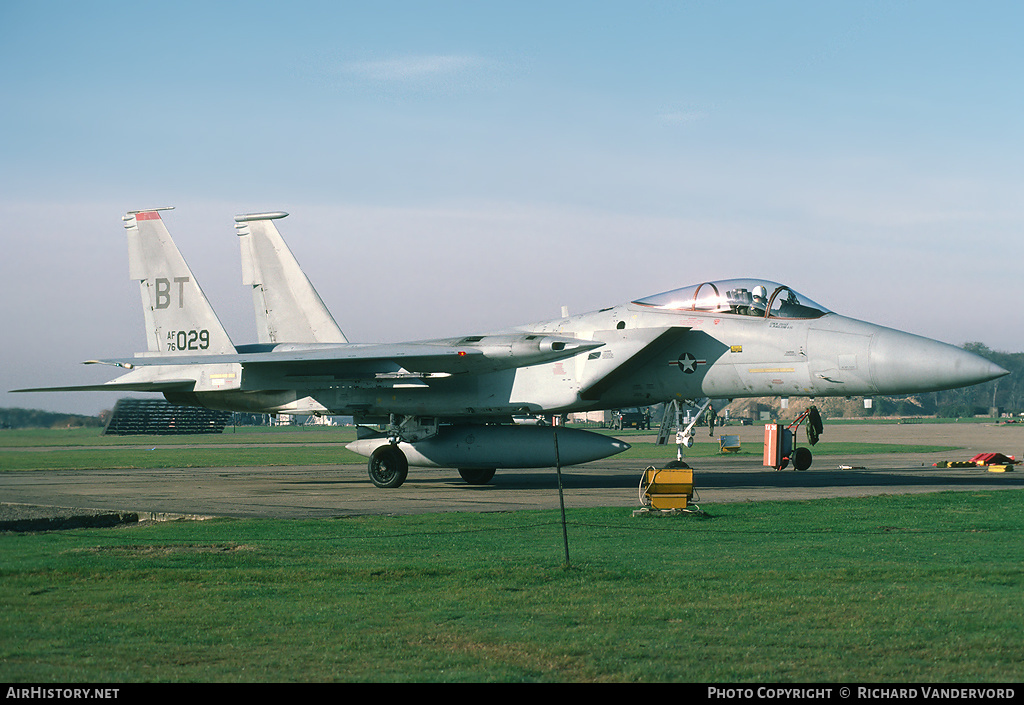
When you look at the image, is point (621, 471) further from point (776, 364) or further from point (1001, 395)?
point (1001, 395)

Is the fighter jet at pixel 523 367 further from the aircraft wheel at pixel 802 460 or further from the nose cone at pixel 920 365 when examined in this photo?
the aircraft wheel at pixel 802 460

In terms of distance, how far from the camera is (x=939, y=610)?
634cm

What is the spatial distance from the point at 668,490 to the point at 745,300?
584 centimetres

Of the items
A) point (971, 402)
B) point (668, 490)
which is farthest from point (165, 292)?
point (971, 402)

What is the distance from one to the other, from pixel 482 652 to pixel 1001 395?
148369 mm

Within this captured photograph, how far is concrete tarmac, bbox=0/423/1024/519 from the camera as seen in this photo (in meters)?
14.5

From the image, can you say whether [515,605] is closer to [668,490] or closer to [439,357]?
[668,490]

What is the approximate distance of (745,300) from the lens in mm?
17406

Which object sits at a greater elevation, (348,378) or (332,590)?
(348,378)

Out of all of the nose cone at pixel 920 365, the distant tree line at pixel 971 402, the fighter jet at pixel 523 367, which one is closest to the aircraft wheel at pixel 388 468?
the fighter jet at pixel 523 367

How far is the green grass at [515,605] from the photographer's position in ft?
16.5

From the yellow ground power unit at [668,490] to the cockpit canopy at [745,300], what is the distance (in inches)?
216

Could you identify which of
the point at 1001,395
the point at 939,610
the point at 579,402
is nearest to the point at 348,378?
the point at 579,402

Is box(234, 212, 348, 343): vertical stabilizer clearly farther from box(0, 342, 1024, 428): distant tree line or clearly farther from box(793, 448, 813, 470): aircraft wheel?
box(0, 342, 1024, 428): distant tree line
